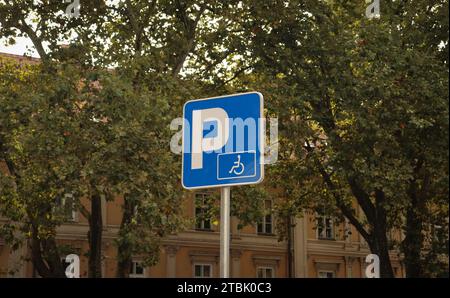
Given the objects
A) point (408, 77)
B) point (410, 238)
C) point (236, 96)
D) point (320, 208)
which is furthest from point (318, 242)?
point (236, 96)

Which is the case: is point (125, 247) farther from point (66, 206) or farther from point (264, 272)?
point (264, 272)

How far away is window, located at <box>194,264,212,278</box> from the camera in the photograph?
1491 inches

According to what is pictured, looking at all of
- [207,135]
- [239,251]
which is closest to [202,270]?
[239,251]

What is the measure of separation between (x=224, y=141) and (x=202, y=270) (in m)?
33.2

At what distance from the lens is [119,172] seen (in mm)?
17969

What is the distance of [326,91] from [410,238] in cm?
487

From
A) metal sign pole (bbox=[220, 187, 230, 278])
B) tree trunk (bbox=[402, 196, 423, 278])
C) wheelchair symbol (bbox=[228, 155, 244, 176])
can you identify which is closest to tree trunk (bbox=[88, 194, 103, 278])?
A: tree trunk (bbox=[402, 196, 423, 278])

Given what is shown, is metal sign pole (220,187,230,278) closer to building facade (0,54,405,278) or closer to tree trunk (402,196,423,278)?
tree trunk (402,196,423,278)

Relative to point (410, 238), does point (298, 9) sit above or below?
above

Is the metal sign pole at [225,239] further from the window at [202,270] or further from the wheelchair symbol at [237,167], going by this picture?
the window at [202,270]

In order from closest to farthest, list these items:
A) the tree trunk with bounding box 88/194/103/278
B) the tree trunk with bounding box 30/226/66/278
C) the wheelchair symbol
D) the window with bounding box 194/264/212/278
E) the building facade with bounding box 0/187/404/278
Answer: the wheelchair symbol
the tree trunk with bounding box 88/194/103/278
the tree trunk with bounding box 30/226/66/278
the building facade with bounding box 0/187/404/278
the window with bounding box 194/264/212/278

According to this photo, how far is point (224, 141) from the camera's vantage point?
5508mm

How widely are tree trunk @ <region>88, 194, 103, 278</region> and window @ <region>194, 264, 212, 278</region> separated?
1593 centimetres

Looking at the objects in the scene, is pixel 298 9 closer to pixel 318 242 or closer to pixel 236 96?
pixel 236 96
